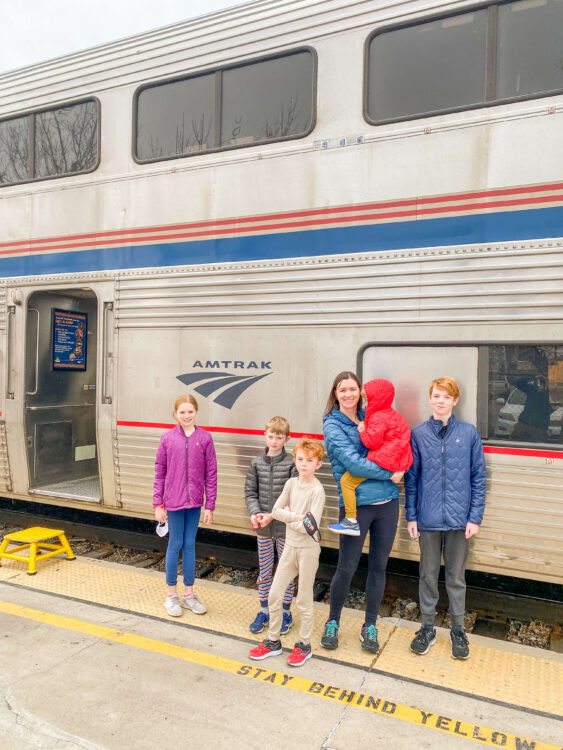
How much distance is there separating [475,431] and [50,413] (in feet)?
15.0

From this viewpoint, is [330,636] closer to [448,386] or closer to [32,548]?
[448,386]

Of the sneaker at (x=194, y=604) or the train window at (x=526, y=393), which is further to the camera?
the sneaker at (x=194, y=604)

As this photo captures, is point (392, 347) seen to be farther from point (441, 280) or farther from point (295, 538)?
point (295, 538)

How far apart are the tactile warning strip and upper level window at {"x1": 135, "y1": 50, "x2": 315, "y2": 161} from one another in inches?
144

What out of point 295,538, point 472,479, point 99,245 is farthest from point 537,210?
point 99,245

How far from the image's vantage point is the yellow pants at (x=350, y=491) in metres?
3.71

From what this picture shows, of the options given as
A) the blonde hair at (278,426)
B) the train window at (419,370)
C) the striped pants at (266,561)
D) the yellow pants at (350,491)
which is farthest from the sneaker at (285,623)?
the train window at (419,370)

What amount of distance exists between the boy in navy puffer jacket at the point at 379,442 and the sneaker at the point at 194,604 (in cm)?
133

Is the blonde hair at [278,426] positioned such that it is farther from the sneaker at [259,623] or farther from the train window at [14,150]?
the train window at [14,150]

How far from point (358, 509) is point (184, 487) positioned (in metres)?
1.33

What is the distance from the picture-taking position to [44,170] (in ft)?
19.0

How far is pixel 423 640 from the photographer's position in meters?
3.73

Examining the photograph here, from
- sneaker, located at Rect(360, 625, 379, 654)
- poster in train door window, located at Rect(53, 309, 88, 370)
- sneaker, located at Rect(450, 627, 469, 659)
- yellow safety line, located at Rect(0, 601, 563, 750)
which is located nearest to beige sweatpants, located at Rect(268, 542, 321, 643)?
yellow safety line, located at Rect(0, 601, 563, 750)

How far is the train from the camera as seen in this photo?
3.82 metres
